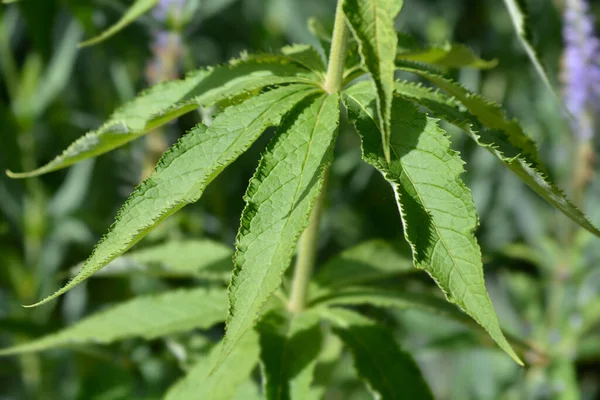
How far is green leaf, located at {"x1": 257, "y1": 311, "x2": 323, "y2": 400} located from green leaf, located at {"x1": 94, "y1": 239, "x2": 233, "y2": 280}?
12 centimetres

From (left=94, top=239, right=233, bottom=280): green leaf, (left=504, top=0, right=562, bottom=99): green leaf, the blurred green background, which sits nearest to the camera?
(left=504, top=0, right=562, bottom=99): green leaf

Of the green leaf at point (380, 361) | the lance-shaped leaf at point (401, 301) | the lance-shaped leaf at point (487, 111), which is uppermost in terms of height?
the lance-shaped leaf at point (487, 111)

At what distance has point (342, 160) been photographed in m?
1.80

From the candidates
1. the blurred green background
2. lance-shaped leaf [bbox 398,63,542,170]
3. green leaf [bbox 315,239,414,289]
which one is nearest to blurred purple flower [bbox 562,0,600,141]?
the blurred green background

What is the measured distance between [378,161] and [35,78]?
1.21 meters

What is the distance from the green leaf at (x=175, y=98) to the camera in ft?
2.06

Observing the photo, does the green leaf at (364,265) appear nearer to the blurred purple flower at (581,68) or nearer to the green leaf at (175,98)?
the green leaf at (175,98)

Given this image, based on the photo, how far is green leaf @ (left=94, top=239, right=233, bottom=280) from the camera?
864 mm

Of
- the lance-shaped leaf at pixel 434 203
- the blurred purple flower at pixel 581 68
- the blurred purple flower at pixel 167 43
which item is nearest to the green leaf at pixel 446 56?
the lance-shaped leaf at pixel 434 203

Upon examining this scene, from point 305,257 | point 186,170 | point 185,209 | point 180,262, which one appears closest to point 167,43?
point 185,209

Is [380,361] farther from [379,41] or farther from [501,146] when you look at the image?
[379,41]

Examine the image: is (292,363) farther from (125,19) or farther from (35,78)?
(35,78)

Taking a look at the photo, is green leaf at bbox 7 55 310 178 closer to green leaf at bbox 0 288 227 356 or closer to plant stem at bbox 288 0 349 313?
plant stem at bbox 288 0 349 313

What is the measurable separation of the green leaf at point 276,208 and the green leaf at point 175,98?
7cm
